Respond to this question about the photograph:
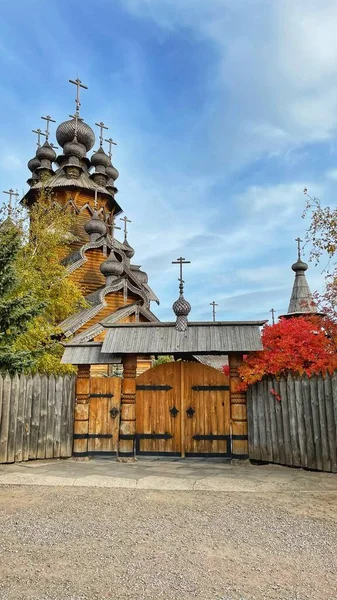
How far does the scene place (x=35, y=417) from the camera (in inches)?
400

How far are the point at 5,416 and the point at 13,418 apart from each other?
22 centimetres

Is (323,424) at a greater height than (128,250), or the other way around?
(128,250)

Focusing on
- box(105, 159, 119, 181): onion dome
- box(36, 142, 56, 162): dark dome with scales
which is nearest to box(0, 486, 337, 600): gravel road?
box(105, 159, 119, 181): onion dome

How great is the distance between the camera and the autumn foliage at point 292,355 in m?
9.28

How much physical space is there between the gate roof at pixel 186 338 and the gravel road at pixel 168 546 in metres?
3.47

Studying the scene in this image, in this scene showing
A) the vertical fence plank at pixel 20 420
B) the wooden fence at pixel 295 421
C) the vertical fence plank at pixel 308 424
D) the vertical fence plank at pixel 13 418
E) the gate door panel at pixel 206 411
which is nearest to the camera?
the wooden fence at pixel 295 421

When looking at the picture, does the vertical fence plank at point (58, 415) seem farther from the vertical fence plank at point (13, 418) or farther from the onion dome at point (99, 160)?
the onion dome at point (99, 160)

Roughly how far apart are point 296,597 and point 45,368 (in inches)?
482

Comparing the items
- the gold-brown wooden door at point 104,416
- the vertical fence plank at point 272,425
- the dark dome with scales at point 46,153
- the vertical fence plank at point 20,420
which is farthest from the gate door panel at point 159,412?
the dark dome with scales at point 46,153

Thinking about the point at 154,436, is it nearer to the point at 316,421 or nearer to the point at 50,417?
the point at 50,417

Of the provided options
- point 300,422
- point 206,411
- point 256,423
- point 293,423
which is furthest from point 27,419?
point 300,422

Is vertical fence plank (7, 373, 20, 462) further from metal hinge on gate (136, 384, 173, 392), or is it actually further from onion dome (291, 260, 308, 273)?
onion dome (291, 260, 308, 273)

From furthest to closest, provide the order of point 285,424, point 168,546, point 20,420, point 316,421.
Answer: point 20,420 < point 285,424 < point 316,421 < point 168,546

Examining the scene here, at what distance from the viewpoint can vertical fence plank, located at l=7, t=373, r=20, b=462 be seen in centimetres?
963
